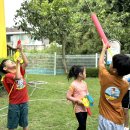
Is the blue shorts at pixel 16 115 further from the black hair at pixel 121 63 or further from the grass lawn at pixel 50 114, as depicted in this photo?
the black hair at pixel 121 63

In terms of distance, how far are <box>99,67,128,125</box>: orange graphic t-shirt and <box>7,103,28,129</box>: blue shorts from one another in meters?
1.58

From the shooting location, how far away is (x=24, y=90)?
16.3 feet

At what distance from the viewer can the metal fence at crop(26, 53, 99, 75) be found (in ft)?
70.2

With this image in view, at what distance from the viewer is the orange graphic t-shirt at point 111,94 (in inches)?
143

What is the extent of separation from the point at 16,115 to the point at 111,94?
177 centimetres

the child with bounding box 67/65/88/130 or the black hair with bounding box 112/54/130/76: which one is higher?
the black hair with bounding box 112/54/130/76

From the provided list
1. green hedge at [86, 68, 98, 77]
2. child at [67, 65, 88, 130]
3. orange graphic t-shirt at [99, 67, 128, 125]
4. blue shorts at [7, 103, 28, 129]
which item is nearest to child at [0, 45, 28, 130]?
blue shorts at [7, 103, 28, 129]

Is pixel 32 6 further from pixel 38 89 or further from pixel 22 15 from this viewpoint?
pixel 38 89

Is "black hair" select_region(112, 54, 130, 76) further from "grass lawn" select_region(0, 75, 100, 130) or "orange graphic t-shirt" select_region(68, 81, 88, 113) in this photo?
"grass lawn" select_region(0, 75, 100, 130)

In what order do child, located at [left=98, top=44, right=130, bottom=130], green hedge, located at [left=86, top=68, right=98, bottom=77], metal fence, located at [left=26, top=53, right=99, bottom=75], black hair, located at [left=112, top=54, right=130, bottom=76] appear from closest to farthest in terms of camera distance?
1. black hair, located at [left=112, top=54, right=130, bottom=76]
2. child, located at [left=98, top=44, right=130, bottom=130]
3. green hedge, located at [left=86, top=68, right=98, bottom=77]
4. metal fence, located at [left=26, top=53, right=99, bottom=75]

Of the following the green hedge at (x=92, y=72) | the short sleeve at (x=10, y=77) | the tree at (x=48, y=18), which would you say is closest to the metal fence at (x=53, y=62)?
the tree at (x=48, y=18)

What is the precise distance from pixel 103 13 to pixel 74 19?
201 centimetres

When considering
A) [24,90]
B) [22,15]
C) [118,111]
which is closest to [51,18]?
[22,15]

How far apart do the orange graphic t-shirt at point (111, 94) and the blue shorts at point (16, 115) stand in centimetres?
158
